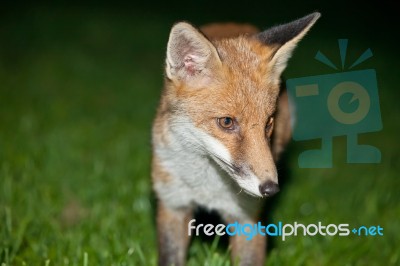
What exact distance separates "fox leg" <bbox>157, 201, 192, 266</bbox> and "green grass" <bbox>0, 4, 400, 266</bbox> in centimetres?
20

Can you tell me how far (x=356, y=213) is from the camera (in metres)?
5.35

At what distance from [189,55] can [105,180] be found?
253 centimetres

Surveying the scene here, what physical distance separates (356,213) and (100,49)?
7.79m

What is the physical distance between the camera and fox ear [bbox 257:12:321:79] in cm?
356

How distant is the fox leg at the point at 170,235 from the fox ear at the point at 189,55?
116cm

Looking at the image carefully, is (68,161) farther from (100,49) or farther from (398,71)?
(398,71)

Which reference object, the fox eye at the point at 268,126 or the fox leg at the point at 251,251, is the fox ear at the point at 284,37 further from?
the fox leg at the point at 251,251

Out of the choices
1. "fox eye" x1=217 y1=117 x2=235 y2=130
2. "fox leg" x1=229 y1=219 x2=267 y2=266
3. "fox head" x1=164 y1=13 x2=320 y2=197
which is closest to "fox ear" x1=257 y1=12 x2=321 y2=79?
"fox head" x1=164 y1=13 x2=320 y2=197

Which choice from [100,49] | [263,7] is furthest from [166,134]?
[263,7]

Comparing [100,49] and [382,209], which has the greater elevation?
[100,49]

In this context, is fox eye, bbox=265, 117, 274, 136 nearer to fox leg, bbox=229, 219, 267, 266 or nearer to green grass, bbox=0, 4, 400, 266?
fox leg, bbox=229, 219, 267, 266

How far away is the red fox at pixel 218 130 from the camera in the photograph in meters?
3.27

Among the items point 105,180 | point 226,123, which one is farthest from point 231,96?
point 105,180

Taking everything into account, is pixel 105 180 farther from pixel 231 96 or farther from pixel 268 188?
pixel 268 188
